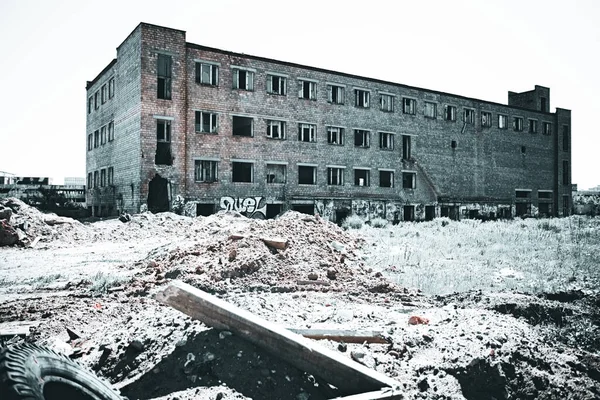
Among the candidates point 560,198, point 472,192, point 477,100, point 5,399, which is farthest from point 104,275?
point 560,198

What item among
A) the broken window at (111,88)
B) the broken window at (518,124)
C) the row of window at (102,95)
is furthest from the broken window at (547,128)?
the row of window at (102,95)

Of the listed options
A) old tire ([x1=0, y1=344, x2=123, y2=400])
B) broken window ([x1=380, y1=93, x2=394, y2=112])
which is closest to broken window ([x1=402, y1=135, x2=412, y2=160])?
broken window ([x1=380, y1=93, x2=394, y2=112])

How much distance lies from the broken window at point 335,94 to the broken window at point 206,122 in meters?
8.18

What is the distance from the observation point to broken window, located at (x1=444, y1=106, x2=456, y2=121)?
1328 inches

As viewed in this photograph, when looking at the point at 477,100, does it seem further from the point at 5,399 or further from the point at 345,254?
the point at 5,399

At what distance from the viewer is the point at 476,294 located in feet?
25.9

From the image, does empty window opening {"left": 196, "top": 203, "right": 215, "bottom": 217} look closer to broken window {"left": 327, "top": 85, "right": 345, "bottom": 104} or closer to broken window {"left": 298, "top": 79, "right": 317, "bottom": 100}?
broken window {"left": 298, "top": 79, "right": 317, "bottom": 100}

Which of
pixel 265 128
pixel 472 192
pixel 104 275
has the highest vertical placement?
pixel 265 128

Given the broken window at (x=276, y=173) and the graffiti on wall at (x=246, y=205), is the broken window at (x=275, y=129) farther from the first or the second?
the graffiti on wall at (x=246, y=205)

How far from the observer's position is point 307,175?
2881cm

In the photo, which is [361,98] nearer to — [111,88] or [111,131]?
[111,88]

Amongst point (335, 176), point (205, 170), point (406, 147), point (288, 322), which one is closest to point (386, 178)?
point (406, 147)

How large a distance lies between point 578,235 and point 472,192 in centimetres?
1953

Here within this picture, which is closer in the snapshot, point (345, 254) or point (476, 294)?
point (476, 294)
